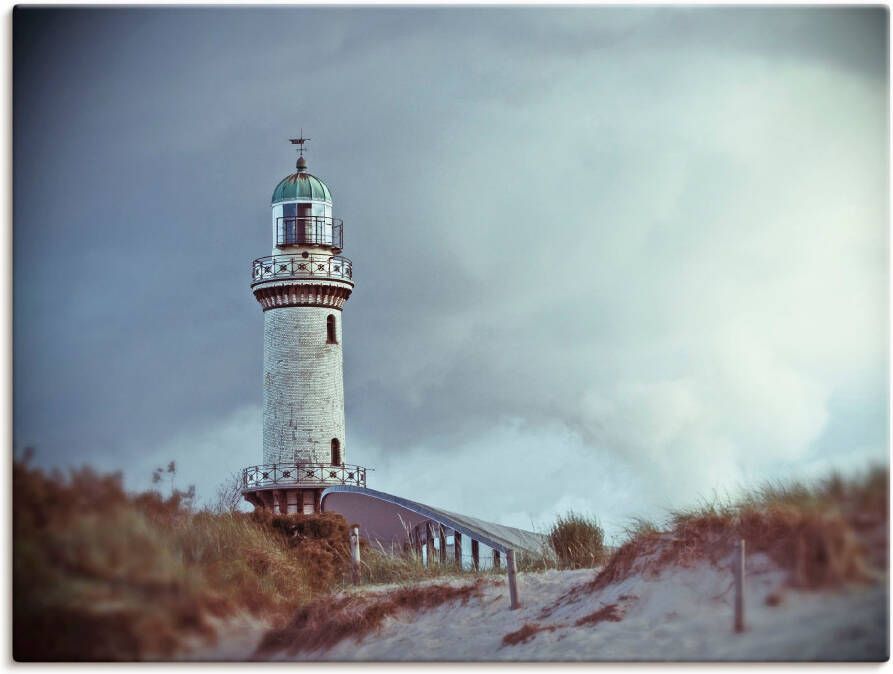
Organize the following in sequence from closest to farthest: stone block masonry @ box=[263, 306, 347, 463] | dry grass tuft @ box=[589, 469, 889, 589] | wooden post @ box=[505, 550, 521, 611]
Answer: dry grass tuft @ box=[589, 469, 889, 589]
wooden post @ box=[505, 550, 521, 611]
stone block masonry @ box=[263, 306, 347, 463]

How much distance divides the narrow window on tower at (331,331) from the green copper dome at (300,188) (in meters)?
2.44

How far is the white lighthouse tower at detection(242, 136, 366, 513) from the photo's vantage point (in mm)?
32781

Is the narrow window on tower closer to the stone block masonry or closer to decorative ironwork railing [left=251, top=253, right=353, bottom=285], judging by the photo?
the stone block masonry

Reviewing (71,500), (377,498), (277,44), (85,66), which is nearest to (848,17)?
(277,44)

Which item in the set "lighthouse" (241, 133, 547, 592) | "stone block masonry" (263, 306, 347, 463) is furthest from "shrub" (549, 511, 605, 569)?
"stone block masonry" (263, 306, 347, 463)

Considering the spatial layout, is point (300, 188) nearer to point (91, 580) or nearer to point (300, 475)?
point (300, 475)

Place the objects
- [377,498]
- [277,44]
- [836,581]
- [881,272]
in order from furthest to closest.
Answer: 1. [377,498]
2. [277,44]
3. [881,272]
4. [836,581]

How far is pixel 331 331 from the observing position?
110 feet

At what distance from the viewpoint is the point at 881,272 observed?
14.8 metres

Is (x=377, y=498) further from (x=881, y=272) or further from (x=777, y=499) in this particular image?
(x=881, y=272)

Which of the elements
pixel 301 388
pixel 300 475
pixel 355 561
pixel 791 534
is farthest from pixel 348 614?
pixel 301 388

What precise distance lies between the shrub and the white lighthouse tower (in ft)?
38.0

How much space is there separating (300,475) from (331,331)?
9.93 ft

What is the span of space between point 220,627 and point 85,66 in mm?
5558
